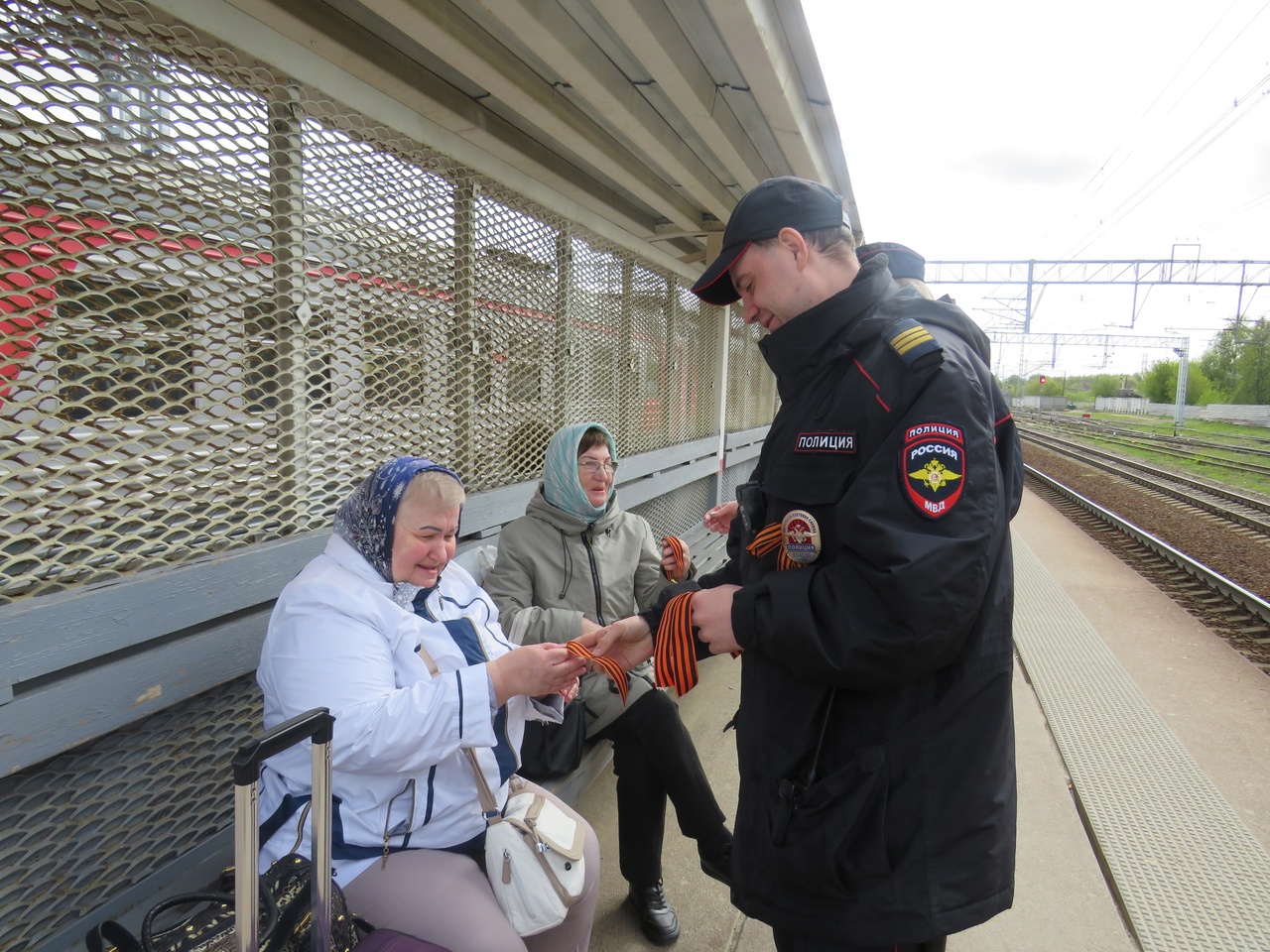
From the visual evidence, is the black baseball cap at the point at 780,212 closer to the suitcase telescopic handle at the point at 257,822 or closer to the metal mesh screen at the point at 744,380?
the suitcase telescopic handle at the point at 257,822

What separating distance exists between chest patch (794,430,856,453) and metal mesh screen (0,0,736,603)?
4.99 feet

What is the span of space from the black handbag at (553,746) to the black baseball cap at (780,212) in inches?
69.8

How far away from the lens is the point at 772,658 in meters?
1.55

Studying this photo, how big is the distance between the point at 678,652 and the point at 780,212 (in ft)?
3.22

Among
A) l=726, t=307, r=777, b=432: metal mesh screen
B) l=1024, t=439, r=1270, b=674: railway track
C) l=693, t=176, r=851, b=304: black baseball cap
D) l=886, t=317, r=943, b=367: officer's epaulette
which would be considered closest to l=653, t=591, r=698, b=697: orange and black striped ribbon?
l=886, t=317, r=943, b=367: officer's epaulette

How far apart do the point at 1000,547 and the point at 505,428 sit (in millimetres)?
2432

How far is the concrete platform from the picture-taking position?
2770 mm

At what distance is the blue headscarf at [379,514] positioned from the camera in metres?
2.00

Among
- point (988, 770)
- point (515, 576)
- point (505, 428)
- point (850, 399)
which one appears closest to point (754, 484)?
point (850, 399)

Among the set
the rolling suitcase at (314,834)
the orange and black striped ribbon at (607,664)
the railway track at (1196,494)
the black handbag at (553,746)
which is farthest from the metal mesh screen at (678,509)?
the railway track at (1196,494)

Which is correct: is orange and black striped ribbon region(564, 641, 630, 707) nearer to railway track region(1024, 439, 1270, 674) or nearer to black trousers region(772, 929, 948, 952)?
black trousers region(772, 929, 948, 952)

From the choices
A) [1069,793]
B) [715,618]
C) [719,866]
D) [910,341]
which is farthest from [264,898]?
[1069,793]

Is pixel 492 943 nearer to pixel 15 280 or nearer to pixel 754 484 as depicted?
pixel 754 484

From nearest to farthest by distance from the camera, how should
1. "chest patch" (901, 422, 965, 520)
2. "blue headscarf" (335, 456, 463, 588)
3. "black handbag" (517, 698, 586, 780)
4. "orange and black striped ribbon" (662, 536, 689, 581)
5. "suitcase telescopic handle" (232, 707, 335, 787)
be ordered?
1. "suitcase telescopic handle" (232, 707, 335, 787)
2. "chest patch" (901, 422, 965, 520)
3. "blue headscarf" (335, 456, 463, 588)
4. "black handbag" (517, 698, 586, 780)
5. "orange and black striped ribbon" (662, 536, 689, 581)
